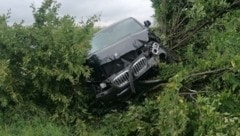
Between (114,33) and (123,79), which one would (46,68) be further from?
(114,33)

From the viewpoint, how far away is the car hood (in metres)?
8.60

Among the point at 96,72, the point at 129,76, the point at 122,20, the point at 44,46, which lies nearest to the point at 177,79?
the point at 129,76

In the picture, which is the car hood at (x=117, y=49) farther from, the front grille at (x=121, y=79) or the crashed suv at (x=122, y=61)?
the front grille at (x=121, y=79)

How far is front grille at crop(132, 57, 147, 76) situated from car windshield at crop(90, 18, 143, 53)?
1161 mm

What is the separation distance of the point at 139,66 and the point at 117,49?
1.95 ft

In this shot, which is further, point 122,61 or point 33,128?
point 122,61

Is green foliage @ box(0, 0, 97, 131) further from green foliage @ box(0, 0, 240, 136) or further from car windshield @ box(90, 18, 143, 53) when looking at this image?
car windshield @ box(90, 18, 143, 53)

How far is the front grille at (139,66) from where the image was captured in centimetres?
833

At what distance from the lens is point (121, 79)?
27.1 feet

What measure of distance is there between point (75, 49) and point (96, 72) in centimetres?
60

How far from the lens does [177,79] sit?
6.75 meters

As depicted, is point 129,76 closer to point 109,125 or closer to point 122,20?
point 109,125

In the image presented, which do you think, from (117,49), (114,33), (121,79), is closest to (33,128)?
(121,79)

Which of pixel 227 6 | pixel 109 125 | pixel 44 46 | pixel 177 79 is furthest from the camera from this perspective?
pixel 227 6
